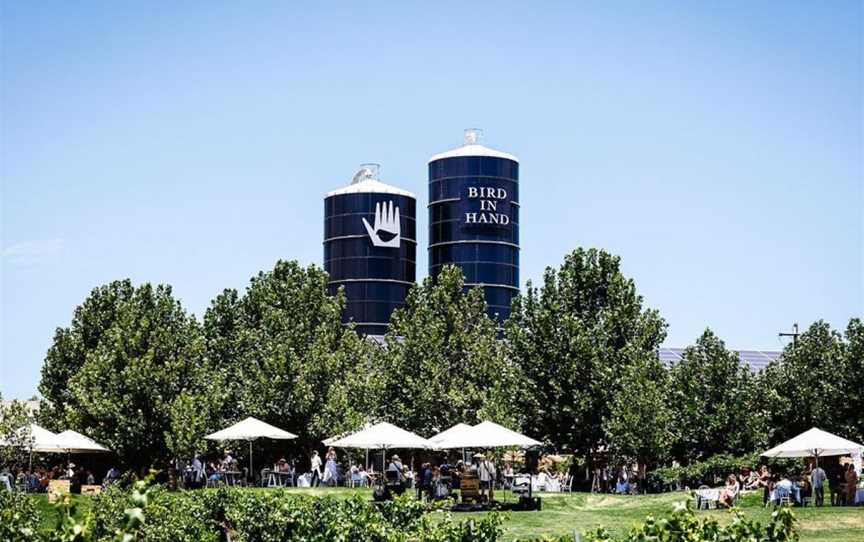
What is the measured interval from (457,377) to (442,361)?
0.94 metres

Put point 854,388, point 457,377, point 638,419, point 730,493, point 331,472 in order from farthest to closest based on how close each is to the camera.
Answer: point 457,377 < point 854,388 < point 331,472 < point 638,419 < point 730,493

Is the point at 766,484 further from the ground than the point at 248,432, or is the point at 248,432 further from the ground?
the point at 248,432

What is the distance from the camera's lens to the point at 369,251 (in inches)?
3787

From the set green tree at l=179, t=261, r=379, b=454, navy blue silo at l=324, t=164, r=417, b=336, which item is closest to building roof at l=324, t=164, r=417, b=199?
navy blue silo at l=324, t=164, r=417, b=336

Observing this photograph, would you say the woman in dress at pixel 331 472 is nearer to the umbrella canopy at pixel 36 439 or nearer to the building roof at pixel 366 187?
the umbrella canopy at pixel 36 439

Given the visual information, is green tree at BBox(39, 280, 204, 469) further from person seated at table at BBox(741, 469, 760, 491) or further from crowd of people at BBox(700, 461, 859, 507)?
crowd of people at BBox(700, 461, 859, 507)

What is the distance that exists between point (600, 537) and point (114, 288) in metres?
44.6

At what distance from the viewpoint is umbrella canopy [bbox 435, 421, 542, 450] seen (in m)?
31.1

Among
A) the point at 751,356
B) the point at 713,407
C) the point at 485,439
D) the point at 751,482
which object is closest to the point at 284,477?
the point at 485,439

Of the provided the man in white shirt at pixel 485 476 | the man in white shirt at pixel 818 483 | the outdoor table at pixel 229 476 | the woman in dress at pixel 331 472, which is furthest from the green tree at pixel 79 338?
the man in white shirt at pixel 818 483

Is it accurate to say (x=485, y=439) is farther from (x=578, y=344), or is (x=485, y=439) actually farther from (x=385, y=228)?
(x=385, y=228)

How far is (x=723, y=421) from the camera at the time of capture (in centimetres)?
4197

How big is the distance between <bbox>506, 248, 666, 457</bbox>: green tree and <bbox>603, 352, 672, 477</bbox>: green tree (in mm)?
560

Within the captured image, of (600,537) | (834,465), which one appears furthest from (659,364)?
(600,537)
